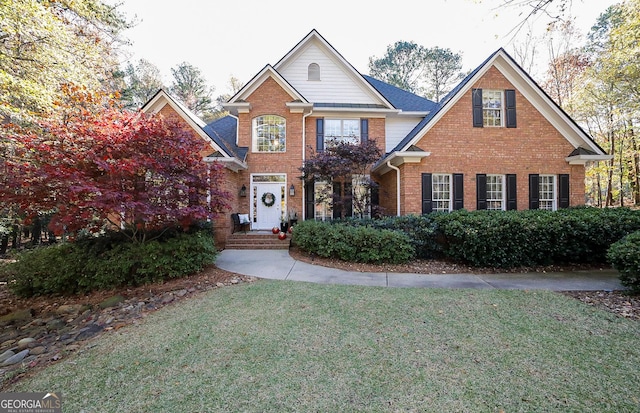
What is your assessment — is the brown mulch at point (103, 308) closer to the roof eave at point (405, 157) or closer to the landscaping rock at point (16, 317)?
the landscaping rock at point (16, 317)

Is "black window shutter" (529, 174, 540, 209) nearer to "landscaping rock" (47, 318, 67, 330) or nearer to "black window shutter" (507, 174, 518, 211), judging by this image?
"black window shutter" (507, 174, 518, 211)

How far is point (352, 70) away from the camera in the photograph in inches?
497

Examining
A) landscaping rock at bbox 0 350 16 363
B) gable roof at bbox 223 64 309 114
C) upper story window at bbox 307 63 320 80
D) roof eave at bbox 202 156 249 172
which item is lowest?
landscaping rock at bbox 0 350 16 363

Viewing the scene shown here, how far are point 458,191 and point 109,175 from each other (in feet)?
35.5

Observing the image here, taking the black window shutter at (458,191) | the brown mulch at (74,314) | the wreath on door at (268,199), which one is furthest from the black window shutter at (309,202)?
the black window shutter at (458,191)

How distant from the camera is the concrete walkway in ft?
18.4

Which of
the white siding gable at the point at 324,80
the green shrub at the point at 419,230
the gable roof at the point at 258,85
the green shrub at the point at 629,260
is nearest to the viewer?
the green shrub at the point at 629,260

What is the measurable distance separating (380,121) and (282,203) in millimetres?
6112

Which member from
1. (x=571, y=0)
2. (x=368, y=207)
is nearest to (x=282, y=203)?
(x=368, y=207)

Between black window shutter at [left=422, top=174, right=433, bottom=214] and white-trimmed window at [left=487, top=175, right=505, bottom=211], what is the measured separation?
2.43 m

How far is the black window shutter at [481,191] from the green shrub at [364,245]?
14.8ft

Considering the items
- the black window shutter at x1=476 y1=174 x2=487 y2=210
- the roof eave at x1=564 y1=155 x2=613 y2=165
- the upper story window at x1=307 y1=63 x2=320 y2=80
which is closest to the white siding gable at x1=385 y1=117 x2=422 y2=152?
the upper story window at x1=307 y1=63 x2=320 y2=80

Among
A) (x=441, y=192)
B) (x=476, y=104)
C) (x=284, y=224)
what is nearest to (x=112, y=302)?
(x=284, y=224)

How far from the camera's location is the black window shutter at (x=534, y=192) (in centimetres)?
1016
